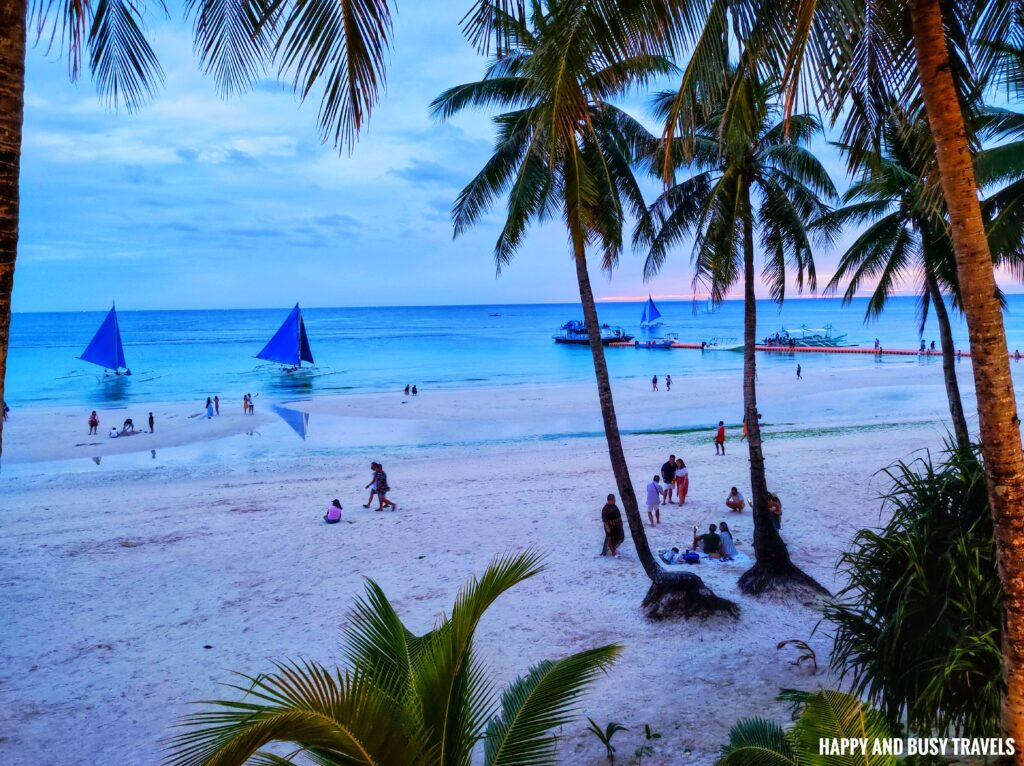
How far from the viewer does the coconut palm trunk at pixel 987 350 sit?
12.0 ft

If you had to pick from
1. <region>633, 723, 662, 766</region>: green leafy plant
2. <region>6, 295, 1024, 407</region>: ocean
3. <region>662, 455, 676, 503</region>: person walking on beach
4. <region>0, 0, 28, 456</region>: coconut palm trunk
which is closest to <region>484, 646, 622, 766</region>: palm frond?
<region>633, 723, 662, 766</region>: green leafy plant

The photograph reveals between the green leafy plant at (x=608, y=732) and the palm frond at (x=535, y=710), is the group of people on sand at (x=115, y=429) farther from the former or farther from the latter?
the palm frond at (x=535, y=710)

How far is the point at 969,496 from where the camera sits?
4.39 meters

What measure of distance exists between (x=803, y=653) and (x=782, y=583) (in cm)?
188

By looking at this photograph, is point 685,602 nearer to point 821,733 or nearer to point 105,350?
point 821,733

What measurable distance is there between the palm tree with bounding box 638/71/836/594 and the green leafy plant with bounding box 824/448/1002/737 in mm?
5015

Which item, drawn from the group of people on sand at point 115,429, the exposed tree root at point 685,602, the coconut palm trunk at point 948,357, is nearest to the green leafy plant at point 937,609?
the exposed tree root at point 685,602

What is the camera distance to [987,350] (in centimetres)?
371

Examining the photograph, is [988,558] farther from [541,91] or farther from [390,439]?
[390,439]

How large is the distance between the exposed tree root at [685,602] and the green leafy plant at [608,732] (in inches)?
99.7

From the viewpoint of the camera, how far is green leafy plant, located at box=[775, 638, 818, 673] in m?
7.24

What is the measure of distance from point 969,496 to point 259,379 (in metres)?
51.3

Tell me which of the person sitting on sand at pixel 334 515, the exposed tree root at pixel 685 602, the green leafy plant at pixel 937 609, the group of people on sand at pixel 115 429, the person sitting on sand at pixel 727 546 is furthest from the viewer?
the group of people on sand at pixel 115 429

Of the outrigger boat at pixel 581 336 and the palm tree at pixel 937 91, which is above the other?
the outrigger boat at pixel 581 336
